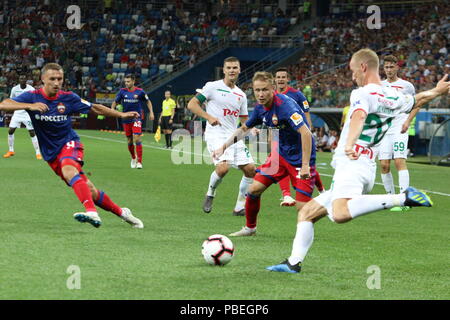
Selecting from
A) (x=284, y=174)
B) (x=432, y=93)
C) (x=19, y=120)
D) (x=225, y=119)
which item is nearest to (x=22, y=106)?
(x=284, y=174)

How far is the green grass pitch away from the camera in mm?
6613

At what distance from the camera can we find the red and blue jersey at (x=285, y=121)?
9.34m

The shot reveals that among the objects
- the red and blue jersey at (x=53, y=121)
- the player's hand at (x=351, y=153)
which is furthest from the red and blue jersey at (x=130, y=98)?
the player's hand at (x=351, y=153)

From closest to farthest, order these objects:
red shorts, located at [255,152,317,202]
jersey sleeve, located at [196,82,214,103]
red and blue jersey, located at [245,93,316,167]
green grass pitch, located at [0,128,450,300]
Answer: green grass pitch, located at [0,128,450,300] → red and blue jersey, located at [245,93,316,167] → red shorts, located at [255,152,317,202] → jersey sleeve, located at [196,82,214,103]

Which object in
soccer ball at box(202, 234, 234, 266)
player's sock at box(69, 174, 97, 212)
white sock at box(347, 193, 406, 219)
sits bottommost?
soccer ball at box(202, 234, 234, 266)

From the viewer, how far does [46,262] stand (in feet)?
25.1

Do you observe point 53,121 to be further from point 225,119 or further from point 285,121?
point 225,119

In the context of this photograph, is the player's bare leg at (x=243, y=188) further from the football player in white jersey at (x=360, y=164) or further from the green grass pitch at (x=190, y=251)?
the football player in white jersey at (x=360, y=164)

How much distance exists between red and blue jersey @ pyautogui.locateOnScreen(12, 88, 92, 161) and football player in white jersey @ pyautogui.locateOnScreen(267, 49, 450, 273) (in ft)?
12.9

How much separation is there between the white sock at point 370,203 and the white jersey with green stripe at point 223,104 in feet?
19.8

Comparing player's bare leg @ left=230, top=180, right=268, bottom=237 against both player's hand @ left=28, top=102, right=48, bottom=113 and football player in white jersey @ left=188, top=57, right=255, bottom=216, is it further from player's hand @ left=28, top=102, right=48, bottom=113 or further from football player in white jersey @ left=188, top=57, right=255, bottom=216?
player's hand @ left=28, top=102, right=48, bottom=113

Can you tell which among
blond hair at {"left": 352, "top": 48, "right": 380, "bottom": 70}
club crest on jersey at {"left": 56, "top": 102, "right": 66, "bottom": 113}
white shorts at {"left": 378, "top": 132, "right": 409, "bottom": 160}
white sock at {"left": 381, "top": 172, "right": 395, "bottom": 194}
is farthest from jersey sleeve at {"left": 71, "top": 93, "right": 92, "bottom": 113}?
white sock at {"left": 381, "top": 172, "right": 395, "bottom": 194}

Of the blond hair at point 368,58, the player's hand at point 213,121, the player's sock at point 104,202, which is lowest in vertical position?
the player's sock at point 104,202
